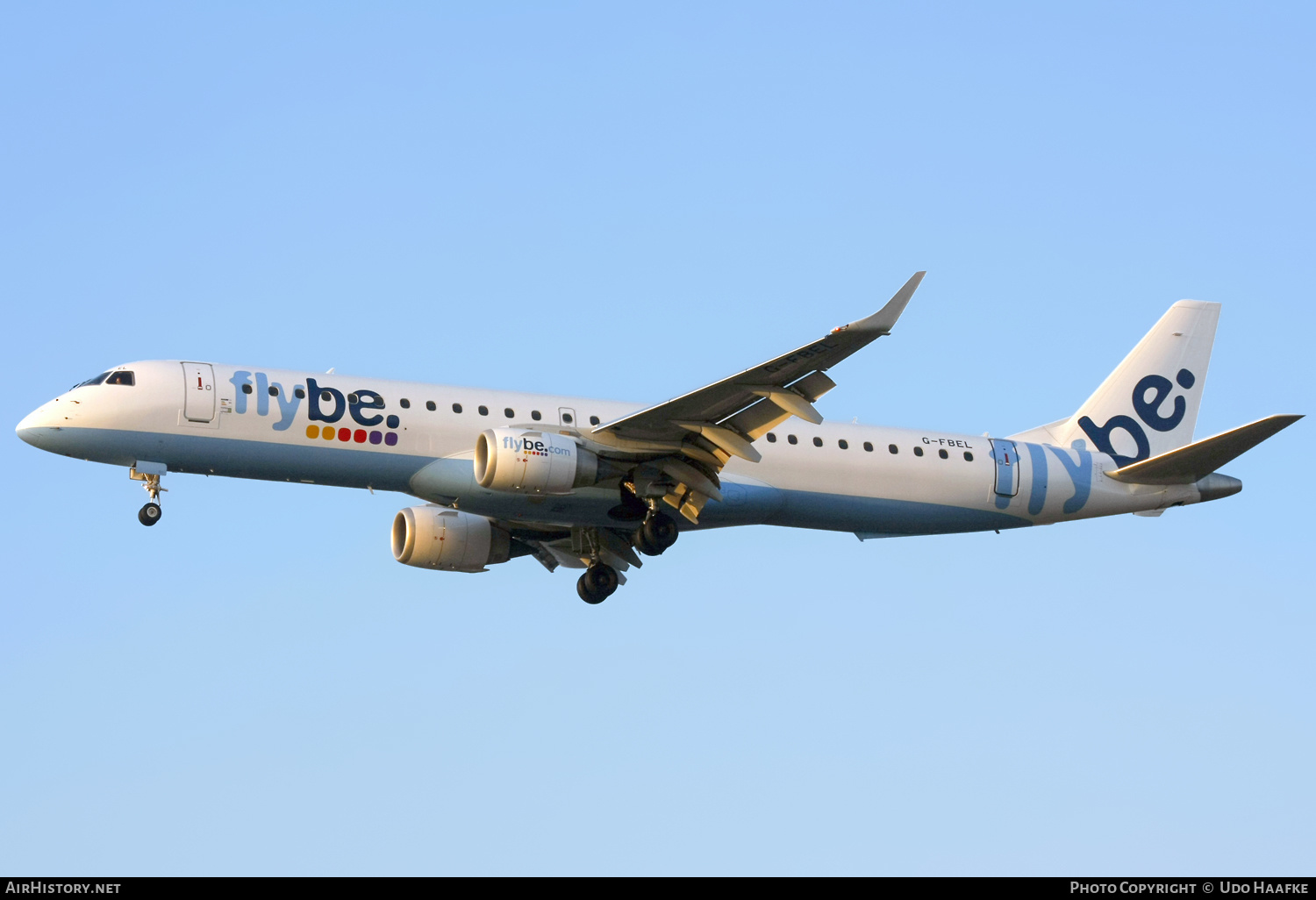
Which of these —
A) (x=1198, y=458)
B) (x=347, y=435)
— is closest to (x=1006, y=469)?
(x=1198, y=458)

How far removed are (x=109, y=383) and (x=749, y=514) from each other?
1425 cm

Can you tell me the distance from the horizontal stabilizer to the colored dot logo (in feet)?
58.8

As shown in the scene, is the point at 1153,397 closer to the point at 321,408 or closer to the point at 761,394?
the point at 761,394

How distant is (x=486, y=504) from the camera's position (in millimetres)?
38719

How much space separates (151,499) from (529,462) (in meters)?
8.27

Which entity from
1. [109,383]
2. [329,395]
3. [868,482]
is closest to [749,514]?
[868,482]

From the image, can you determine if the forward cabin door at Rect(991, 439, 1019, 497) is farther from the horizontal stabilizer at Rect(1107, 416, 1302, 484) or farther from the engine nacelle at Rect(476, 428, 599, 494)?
the engine nacelle at Rect(476, 428, 599, 494)

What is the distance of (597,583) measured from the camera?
43.3 metres

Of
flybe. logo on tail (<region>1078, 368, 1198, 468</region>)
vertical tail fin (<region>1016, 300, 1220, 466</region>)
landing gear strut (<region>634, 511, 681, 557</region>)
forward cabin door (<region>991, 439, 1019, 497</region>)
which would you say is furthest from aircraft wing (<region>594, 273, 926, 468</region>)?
flybe. logo on tail (<region>1078, 368, 1198, 468</region>)

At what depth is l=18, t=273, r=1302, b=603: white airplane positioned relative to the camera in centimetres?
3753

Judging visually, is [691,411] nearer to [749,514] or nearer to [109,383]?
[749,514]

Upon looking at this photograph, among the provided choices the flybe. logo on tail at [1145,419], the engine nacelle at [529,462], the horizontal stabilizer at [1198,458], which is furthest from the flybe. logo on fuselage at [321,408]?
the flybe. logo on tail at [1145,419]

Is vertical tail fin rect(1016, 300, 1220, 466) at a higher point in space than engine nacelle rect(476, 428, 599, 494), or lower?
higher

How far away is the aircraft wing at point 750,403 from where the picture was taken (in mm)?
33719
